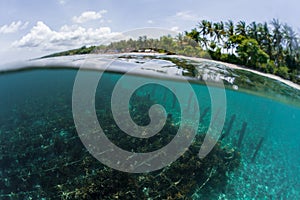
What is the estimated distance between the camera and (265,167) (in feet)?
30.4

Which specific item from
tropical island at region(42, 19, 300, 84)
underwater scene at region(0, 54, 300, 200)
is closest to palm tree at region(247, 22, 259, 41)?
tropical island at region(42, 19, 300, 84)

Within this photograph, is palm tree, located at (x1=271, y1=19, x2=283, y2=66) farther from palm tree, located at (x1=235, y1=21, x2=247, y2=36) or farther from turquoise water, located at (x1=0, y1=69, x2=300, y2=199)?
turquoise water, located at (x1=0, y1=69, x2=300, y2=199)

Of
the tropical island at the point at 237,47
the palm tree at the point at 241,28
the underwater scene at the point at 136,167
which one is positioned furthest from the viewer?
the palm tree at the point at 241,28

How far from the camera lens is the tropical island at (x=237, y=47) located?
19.9m

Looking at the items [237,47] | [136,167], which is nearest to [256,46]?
[237,47]

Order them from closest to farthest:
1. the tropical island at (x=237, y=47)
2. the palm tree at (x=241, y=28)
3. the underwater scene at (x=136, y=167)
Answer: the underwater scene at (x=136, y=167) < the tropical island at (x=237, y=47) < the palm tree at (x=241, y=28)

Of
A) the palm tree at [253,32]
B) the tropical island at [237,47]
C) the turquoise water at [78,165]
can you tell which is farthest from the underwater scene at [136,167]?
the palm tree at [253,32]

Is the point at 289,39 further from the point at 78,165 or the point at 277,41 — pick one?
the point at 78,165

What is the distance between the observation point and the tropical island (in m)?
19.9

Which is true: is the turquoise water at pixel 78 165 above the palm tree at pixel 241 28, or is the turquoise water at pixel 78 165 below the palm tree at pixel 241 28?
below

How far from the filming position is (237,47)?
2417 cm

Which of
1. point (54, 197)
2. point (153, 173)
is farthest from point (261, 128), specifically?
point (54, 197)

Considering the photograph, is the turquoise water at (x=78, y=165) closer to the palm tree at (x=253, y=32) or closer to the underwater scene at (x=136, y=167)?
the underwater scene at (x=136, y=167)

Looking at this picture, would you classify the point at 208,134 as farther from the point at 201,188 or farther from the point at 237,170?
the point at 201,188
